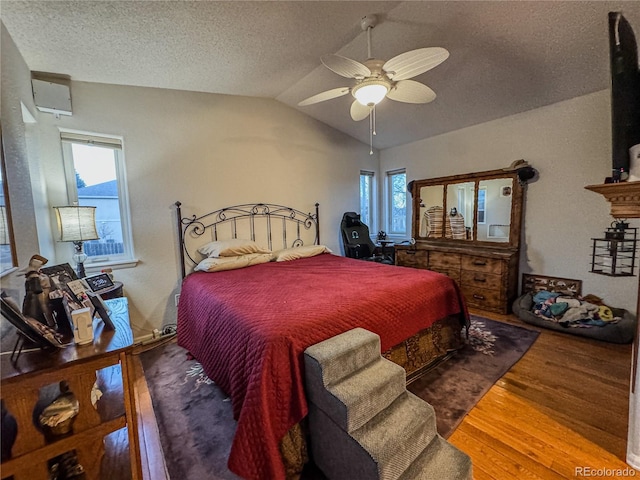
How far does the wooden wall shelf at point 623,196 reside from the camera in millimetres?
1274

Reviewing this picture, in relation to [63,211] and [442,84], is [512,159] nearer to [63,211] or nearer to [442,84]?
[442,84]

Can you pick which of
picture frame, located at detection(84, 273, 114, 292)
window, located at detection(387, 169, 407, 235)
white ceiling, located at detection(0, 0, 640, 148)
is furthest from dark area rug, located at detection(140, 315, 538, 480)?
white ceiling, located at detection(0, 0, 640, 148)

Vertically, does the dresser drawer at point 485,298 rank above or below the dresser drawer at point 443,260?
below

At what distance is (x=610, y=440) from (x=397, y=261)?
117 inches

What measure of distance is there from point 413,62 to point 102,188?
9.87 ft

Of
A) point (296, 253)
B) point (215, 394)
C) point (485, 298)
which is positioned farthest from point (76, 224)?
point (485, 298)

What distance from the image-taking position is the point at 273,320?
1458 millimetres

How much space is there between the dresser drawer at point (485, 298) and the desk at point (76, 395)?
370 cm

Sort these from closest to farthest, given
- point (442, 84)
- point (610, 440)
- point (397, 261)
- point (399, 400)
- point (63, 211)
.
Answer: point (399, 400), point (610, 440), point (63, 211), point (442, 84), point (397, 261)

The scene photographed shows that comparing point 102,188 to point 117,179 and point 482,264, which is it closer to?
point 117,179

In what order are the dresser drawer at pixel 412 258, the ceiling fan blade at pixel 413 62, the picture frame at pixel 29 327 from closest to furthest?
the picture frame at pixel 29 327
the ceiling fan blade at pixel 413 62
the dresser drawer at pixel 412 258

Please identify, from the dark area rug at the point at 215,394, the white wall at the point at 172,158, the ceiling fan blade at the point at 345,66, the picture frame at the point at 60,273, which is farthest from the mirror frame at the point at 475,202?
the picture frame at the point at 60,273

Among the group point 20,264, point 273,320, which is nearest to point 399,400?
point 273,320

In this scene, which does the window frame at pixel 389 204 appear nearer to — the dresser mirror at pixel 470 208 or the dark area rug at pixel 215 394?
the dresser mirror at pixel 470 208
